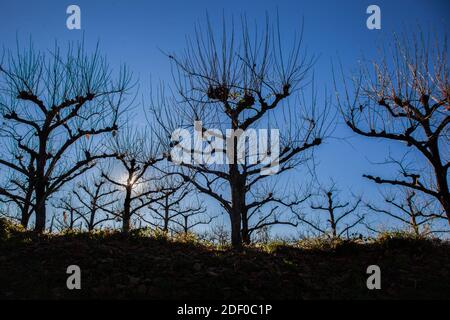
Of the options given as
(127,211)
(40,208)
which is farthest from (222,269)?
(127,211)

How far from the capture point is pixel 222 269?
6.62 meters

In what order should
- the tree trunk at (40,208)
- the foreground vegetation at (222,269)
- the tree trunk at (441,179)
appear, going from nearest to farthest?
1. the foreground vegetation at (222,269)
2. the tree trunk at (441,179)
3. the tree trunk at (40,208)

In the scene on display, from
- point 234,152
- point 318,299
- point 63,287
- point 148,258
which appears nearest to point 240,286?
point 318,299

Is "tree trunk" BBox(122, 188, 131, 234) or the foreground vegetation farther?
"tree trunk" BBox(122, 188, 131, 234)

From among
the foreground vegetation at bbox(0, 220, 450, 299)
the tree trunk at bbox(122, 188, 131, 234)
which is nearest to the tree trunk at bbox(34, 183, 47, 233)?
the foreground vegetation at bbox(0, 220, 450, 299)

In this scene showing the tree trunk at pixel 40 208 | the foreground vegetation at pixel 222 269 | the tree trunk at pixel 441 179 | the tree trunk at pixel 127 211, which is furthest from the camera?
the tree trunk at pixel 127 211

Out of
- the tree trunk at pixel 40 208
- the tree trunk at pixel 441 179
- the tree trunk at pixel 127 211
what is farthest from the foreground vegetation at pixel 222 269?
the tree trunk at pixel 127 211

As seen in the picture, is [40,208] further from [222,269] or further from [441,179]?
[441,179]

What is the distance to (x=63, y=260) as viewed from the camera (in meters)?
6.96

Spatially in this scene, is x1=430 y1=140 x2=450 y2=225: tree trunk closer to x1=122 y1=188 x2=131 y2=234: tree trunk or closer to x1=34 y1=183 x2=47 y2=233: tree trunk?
x1=122 y1=188 x2=131 y2=234: tree trunk

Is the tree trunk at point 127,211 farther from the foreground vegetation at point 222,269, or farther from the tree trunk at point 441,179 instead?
the tree trunk at point 441,179

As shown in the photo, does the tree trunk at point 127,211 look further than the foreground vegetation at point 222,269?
Yes

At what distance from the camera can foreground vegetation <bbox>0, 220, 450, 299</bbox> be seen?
5684 millimetres

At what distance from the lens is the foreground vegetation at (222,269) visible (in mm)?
5684
